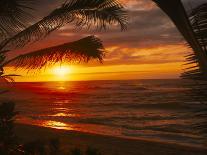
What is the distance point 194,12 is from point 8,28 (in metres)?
5.12

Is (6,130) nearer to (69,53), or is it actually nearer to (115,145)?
(69,53)

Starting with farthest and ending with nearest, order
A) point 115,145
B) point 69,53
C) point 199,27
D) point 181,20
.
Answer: point 115,145 → point 69,53 → point 199,27 → point 181,20

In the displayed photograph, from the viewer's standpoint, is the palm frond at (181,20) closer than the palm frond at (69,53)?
Yes

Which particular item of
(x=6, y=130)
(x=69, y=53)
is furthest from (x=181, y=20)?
(x=6, y=130)

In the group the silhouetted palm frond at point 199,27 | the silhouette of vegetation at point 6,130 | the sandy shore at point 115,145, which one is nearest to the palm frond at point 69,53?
the silhouette of vegetation at point 6,130

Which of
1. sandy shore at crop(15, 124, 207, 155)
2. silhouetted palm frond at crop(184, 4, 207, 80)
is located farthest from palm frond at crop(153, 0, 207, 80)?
sandy shore at crop(15, 124, 207, 155)

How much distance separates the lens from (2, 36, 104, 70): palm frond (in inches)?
270

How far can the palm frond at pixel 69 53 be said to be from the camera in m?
6.85

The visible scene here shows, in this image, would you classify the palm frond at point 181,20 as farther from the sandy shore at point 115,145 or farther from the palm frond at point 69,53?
the sandy shore at point 115,145

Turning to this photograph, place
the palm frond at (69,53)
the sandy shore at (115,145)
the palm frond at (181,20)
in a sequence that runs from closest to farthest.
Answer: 1. the palm frond at (181,20)
2. the palm frond at (69,53)
3. the sandy shore at (115,145)

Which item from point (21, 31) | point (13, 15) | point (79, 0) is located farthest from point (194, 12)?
point (21, 31)

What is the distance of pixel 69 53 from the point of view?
6836mm

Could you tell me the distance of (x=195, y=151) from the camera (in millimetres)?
14086

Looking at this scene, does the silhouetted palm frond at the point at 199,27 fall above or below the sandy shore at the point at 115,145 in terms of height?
above
